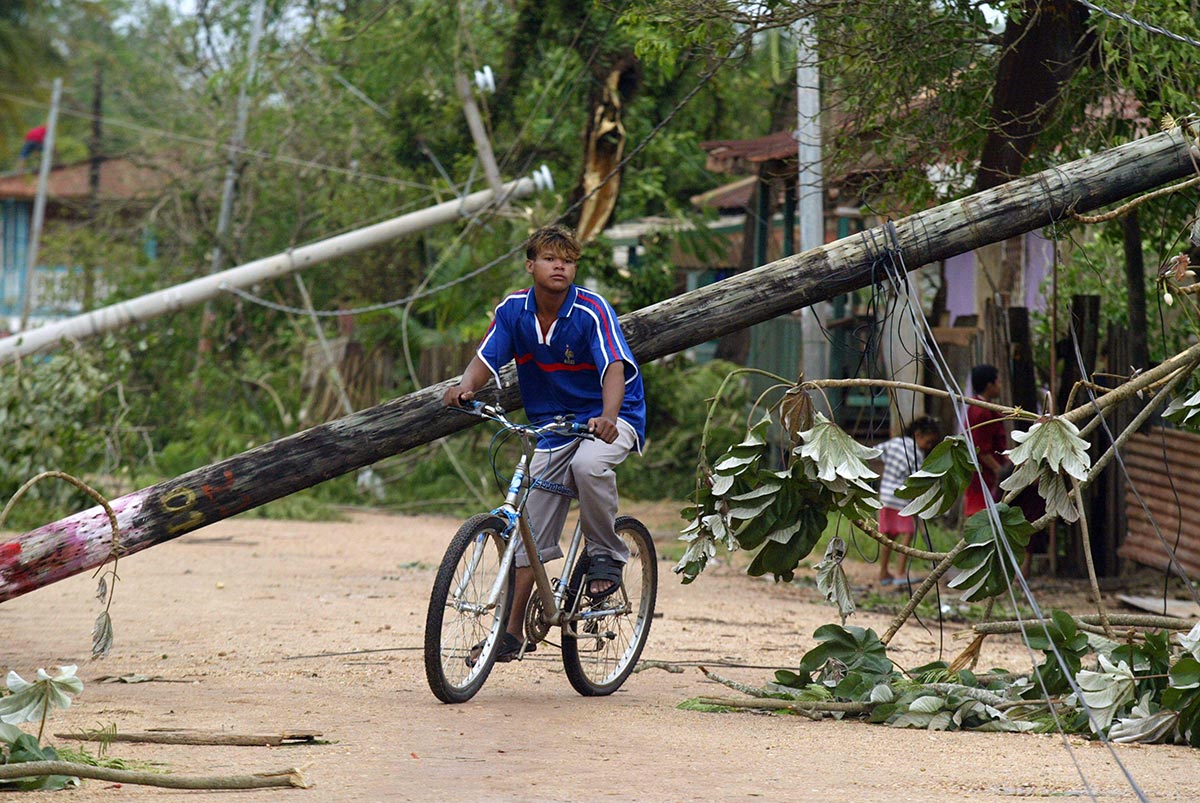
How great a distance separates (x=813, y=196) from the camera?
10500 millimetres

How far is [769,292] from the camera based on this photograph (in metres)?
5.91

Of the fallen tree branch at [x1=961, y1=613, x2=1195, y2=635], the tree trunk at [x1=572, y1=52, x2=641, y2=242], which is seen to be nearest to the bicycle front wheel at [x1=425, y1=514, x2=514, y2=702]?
the fallen tree branch at [x1=961, y1=613, x2=1195, y2=635]

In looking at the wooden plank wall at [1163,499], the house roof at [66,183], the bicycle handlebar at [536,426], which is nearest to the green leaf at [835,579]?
the bicycle handlebar at [536,426]

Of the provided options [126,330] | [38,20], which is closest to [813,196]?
[126,330]

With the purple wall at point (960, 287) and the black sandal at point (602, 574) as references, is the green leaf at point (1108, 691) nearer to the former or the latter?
the black sandal at point (602, 574)

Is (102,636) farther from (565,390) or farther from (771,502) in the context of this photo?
(771,502)

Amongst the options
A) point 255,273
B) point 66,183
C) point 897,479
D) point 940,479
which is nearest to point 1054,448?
point 940,479

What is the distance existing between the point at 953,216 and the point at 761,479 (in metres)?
1.35

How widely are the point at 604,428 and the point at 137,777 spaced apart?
2.16 metres

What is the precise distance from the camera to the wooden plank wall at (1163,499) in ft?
31.6

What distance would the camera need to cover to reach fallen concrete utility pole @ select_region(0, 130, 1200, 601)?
19.1 feet

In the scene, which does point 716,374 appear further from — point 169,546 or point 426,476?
point 169,546

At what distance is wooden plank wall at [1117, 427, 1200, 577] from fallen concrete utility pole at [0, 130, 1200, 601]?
3898 millimetres

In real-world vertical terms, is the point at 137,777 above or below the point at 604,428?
below
